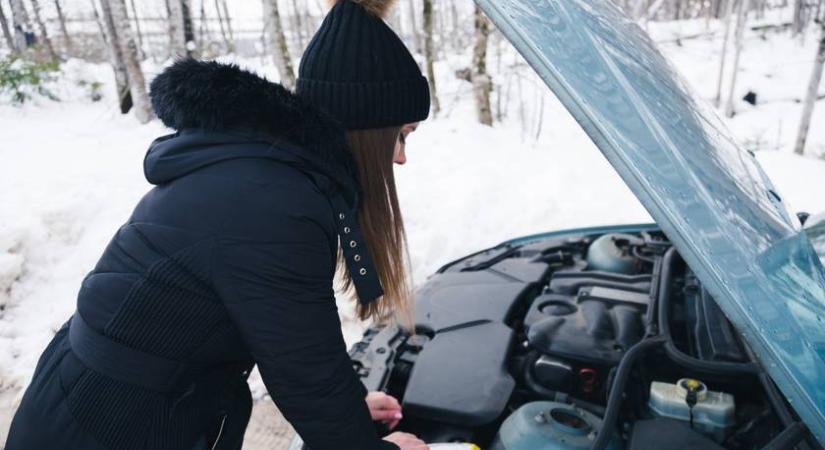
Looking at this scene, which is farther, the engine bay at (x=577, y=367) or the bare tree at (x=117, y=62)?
the bare tree at (x=117, y=62)

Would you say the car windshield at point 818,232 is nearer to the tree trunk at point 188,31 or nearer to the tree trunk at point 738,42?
the tree trunk at point 188,31

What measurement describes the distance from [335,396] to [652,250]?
2.00 m

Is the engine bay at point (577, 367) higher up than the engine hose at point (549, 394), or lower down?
higher up

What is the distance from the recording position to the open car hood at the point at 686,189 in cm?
98

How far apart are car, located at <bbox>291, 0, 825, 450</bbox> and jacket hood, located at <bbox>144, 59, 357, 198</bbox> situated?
1.42 feet

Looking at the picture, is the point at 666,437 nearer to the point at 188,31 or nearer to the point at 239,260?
the point at 239,260

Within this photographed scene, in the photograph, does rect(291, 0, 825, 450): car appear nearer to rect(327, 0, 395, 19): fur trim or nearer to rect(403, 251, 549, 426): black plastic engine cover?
rect(403, 251, 549, 426): black plastic engine cover

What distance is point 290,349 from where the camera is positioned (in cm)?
105

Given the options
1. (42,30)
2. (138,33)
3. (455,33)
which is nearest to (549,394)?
(138,33)

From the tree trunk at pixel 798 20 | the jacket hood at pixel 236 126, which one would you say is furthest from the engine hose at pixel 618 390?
the tree trunk at pixel 798 20

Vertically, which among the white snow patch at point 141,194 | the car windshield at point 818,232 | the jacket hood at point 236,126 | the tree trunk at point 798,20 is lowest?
the tree trunk at point 798,20

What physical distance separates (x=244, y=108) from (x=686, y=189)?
899mm

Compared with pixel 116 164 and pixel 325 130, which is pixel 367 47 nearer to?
pixel 325 130

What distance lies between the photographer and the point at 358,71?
4.12ft
